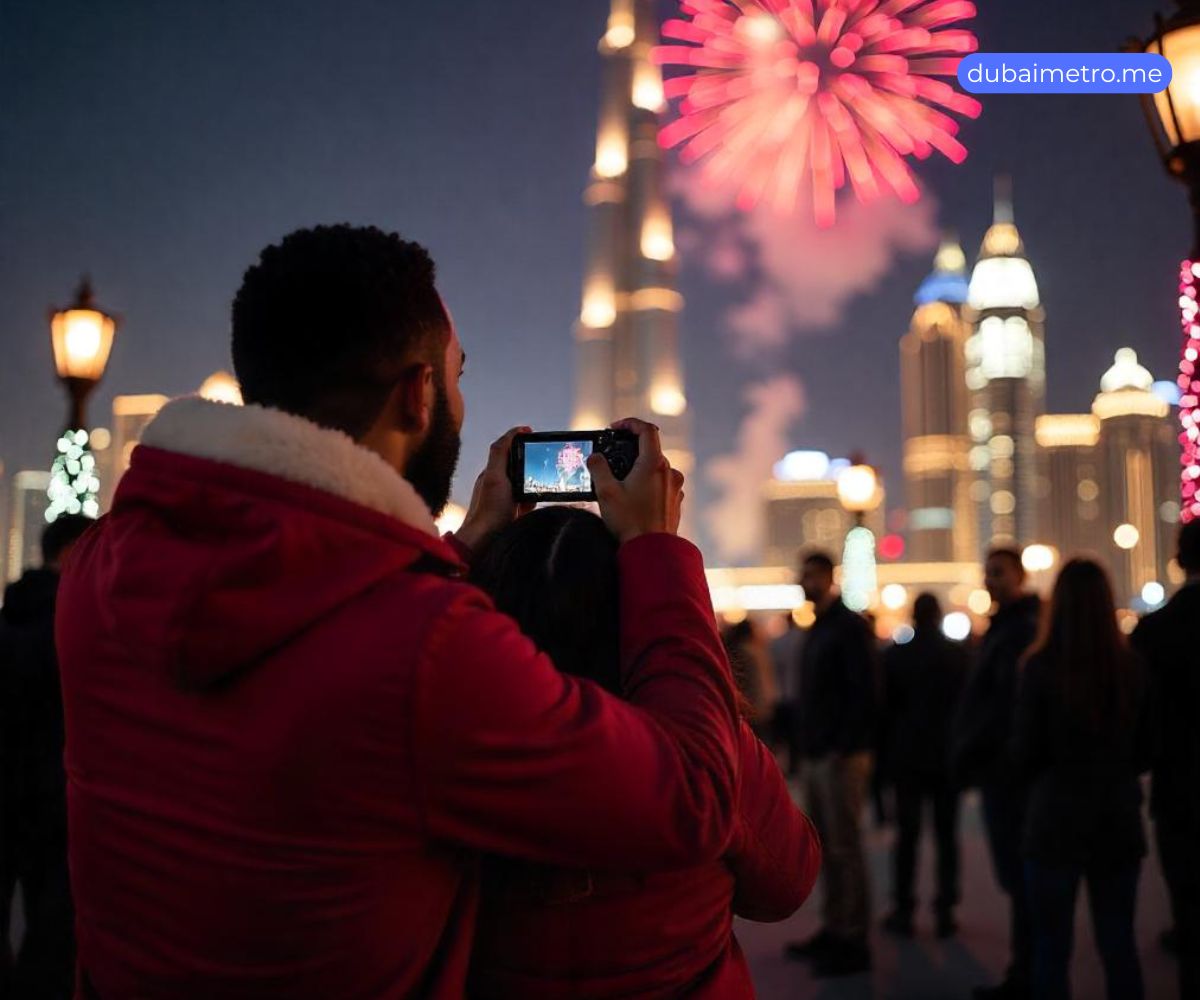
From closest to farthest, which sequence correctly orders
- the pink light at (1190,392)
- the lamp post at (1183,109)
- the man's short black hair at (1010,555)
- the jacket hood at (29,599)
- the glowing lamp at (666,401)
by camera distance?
the jacket hood at (29,599) < the lamp post at (1183,109) < the pink light at (1190,392) < the man's short black hair at (1010,555) < the glowing lamp at (666,401)

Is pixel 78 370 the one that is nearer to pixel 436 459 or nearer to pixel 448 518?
pixel 436 459

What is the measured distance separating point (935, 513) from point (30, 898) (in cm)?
16731

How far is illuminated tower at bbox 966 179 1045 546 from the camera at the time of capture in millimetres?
143875

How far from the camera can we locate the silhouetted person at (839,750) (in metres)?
5.45

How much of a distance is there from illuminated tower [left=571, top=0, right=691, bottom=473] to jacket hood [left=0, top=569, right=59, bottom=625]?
8290 centimetres

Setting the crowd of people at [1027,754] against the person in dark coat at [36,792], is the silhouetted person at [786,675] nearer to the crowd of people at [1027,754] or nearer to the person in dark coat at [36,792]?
the crowd of people at [1027,754]

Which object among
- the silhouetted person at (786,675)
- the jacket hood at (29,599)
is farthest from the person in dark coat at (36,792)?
the silhouetted person at (786,675)

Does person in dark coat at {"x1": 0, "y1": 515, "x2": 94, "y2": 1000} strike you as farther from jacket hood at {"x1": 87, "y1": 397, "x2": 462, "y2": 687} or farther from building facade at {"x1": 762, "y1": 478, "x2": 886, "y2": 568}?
building facade at {"x1": 762, "y1": 478, "x2": 886, "y2": 568}

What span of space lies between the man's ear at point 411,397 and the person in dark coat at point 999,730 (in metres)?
4.14

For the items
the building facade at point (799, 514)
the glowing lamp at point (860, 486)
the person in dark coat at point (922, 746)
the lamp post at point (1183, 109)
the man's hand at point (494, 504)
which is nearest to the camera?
the man's hand at point (494, 504)

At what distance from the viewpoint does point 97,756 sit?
127cm

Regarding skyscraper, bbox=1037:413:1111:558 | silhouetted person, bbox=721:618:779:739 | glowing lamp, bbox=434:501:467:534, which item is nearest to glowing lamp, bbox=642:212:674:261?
glowing lamp, bbox=434:501:467:534

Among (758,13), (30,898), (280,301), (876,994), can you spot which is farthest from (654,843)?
(758,13)

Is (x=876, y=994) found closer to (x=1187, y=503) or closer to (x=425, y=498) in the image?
(x=1187, y=503)
